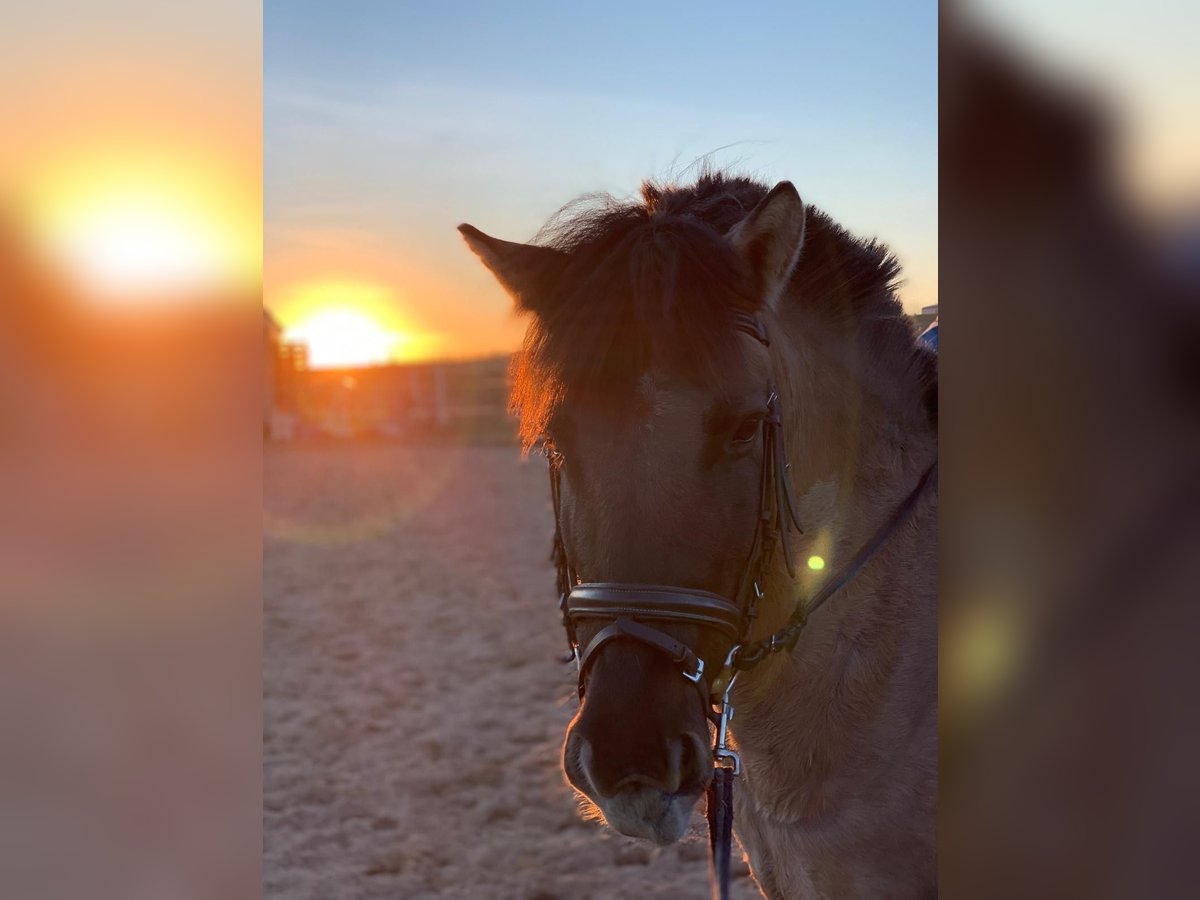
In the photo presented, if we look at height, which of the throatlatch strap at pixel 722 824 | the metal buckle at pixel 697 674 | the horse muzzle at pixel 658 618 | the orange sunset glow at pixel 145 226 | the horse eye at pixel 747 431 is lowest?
the throatlatch strap at pixel 722 824

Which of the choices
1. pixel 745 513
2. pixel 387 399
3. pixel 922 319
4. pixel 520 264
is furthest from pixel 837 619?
pixel 387 399

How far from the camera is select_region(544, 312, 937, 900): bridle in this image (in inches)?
66.3

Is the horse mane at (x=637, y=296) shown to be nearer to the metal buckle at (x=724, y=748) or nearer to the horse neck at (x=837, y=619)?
the horse neck at (x=837, y=619)

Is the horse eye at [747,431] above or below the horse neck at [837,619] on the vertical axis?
above

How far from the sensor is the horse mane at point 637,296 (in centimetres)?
178

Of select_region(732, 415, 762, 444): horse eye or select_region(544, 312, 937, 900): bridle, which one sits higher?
select_region(732, 415, 762, 444): horse eye

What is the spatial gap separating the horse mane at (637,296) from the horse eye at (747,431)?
0.41 ft

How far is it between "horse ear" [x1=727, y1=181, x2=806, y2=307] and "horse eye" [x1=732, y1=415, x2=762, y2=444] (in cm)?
27

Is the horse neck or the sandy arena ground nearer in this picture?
the horse neck

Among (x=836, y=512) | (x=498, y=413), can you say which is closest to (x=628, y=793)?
(x=836, y=512)

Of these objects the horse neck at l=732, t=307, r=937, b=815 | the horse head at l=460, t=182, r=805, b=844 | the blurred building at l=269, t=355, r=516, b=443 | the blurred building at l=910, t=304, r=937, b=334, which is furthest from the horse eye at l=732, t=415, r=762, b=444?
the blurred building at l=269, t=355, r=516, b=443

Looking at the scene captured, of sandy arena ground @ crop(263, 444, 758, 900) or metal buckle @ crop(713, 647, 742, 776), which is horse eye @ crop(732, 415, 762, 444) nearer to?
metal buckle @ crop(713, 647, 742, 776)

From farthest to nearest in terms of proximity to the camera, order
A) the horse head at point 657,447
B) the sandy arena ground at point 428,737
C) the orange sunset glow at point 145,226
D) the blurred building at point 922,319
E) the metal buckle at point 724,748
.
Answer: the sandy arena ground at point 428,737 → the blurred building at point 922,319 → the metal buckle at point 724,748 → the horse head at point 657,447 → the orange sunset glow at point 145,226

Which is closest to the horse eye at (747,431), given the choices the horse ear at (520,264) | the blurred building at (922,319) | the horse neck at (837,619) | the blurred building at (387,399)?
the horse neck at (837,619)
